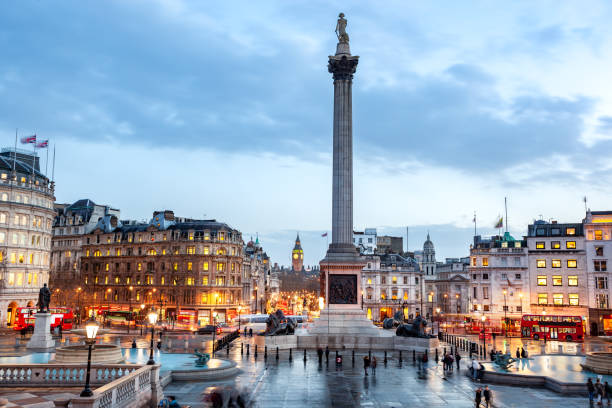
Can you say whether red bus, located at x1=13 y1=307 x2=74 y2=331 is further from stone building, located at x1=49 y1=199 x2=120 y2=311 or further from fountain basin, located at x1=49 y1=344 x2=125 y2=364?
stone building, located at x1=49 y1=199 x2=120 y2=311

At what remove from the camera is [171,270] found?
317 ft

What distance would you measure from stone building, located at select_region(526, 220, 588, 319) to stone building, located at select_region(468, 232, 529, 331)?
1604 millimetres

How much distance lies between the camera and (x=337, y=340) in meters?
49.9

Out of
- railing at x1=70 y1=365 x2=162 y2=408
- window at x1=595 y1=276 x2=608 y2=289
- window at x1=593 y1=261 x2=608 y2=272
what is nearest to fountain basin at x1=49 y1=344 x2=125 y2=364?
railing at x1=70 y1=365 x2=162 y2=408

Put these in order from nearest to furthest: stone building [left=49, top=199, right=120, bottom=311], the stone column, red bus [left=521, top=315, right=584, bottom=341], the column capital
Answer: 1. the stone column
2. the column capital
3. red bus [left=521, top=315, right=584, bottom=341]
4. stone building [left=49, top=199, right=120, bottom=311]

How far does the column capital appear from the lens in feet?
196

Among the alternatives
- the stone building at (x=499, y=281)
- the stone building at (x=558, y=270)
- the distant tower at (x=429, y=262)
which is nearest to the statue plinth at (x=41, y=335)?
the stone building at (x=499, y=281)

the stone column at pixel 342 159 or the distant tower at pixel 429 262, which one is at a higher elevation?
the stone column at pixel 342 159

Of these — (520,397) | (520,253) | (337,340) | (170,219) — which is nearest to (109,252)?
(170,219)

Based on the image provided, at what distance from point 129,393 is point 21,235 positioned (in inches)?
2541

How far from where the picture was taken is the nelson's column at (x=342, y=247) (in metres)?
52.5

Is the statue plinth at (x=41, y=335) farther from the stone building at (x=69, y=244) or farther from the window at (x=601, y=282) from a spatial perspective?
the window at (x=601, y=282)

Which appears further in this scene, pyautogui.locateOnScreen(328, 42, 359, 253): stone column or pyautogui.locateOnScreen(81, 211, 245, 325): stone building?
pyautogui.locateOnScreen(81, 211, 245, 325): stone building

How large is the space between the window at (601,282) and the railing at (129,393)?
73.5 meters
